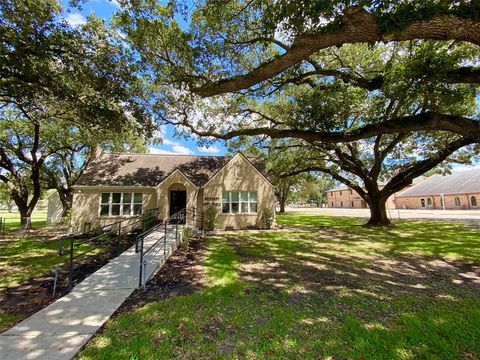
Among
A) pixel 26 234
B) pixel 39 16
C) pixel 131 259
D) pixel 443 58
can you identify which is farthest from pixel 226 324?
pixel 26 234

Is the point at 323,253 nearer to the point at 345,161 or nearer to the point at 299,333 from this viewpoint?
the point at 299,333

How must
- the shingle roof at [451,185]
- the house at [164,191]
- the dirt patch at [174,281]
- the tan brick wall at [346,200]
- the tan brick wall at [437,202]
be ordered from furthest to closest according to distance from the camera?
the tan brick wall at [346,200] < the shingle roof at [451,185] < the tan brick wall at [437,202] < the house at [164,191] < the dirt patch at [174,281]

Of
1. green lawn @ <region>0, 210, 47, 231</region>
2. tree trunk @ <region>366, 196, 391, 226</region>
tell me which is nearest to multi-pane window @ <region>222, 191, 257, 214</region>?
tree trunk @ <region>366, 196, 391, 226</region>

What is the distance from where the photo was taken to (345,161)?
61.1 feet

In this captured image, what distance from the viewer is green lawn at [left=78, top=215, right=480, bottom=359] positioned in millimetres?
3572

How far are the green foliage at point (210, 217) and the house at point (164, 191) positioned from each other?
1.93 feet

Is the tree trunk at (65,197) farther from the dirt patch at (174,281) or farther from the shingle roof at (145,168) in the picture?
the dirt patch at (174,281)

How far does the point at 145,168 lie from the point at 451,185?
50.8 metres

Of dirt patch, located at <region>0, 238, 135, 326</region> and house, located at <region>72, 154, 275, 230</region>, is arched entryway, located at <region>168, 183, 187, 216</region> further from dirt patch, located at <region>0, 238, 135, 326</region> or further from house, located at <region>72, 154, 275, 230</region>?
dirt patch, located at <region>0, 238, 135, 326</region>

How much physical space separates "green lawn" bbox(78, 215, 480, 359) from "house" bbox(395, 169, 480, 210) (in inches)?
1644

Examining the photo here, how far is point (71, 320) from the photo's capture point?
4.39 metres

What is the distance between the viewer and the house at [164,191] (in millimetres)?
17797

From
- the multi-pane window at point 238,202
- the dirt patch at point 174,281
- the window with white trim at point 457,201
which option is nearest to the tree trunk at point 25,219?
the multi-pane window at point 238,202

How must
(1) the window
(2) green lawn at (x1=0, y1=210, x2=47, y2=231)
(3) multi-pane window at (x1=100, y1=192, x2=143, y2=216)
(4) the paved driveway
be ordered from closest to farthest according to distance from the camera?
(3) multi-pane window at (x1=100, y1=192, x2=143, y2=216) < (2) green lawn at (x1=0, y1=210, x2=47, y2=231) < (4) the paved driveway < (1) the window
